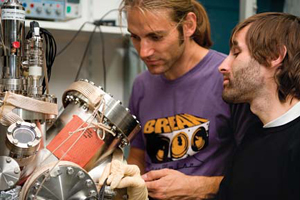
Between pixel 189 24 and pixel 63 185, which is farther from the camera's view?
pixel 189 24

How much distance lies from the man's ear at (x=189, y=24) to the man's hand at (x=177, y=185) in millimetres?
560

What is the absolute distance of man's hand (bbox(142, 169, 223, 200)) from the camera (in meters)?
1.34

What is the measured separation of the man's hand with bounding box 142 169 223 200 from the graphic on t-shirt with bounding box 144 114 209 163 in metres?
0.14

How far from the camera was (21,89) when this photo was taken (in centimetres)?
100

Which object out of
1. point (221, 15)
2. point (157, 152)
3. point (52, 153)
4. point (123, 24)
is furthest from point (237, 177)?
point (221, 15)

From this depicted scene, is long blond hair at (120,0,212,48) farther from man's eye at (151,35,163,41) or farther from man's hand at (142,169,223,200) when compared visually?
man's hand at (142,169,223,200)

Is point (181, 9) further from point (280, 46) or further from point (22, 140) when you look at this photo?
point (22, 140)

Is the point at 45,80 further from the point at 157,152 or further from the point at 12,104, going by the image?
the point at 157,152

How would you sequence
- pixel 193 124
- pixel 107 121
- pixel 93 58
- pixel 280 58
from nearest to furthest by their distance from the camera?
pixel 107 121, pixel 280 58, pixel 193 124, pixel 93 58

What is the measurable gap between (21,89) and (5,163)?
0.64 ft

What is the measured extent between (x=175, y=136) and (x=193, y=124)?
0.27ft

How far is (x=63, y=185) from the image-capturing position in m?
0.92

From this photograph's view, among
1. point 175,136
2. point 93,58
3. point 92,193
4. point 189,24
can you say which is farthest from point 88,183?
point 93,58

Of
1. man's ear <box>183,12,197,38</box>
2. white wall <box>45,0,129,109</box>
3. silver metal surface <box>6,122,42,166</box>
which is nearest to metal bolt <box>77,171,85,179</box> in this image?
silver metal surface <box>6,122,42,166</box>
